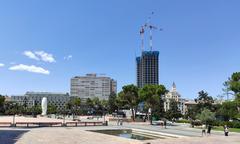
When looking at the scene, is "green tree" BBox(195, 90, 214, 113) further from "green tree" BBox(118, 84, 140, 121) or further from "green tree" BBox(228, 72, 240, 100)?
"green tree" BBox(228, 72, 240, 100)

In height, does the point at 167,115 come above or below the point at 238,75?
below

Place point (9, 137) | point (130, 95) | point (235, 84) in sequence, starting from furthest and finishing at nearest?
point (130, 95)
point (235, 84)
point (9, 137)

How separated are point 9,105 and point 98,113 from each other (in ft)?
143

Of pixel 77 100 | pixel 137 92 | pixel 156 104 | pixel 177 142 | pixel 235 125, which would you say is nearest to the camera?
pixel 177 142

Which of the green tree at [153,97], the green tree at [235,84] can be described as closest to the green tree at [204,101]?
the green tree at [153,97]

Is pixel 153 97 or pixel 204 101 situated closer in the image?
pixel 153 97

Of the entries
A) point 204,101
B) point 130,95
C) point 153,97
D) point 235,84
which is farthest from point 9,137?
point 204,101

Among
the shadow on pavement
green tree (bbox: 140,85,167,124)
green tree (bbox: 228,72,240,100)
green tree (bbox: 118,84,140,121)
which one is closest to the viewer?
the shadow on pavement

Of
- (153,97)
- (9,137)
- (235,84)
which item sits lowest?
(9,137)

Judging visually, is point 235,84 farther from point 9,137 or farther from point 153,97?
point 9,137

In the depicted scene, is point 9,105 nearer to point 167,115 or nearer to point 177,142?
point 167,115

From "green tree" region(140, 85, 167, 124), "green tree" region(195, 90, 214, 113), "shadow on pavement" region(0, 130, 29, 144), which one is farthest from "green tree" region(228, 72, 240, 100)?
"shadow on pavement" region(0, 130, 29, 144)

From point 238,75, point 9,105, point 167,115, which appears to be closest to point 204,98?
point 167,115

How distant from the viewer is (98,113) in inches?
6122
